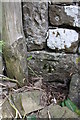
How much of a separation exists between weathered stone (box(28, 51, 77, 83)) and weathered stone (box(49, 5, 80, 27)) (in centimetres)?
23

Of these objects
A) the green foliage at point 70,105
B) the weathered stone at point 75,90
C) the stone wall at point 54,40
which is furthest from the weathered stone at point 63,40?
the green foliage at point 70,105

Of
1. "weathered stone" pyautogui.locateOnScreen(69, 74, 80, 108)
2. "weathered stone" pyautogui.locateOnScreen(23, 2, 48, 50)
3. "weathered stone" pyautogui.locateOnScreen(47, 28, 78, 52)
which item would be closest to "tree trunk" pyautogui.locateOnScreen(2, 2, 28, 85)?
"weathered stone" pyautogui.locateOnScreen(23, 2, 48, 50)

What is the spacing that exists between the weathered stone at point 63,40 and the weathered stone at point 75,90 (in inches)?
7.8

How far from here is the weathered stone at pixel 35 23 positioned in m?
1.36

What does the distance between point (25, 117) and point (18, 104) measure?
0.28 feet

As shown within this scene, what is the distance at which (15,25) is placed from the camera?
126cm

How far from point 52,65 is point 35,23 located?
0.32 metres

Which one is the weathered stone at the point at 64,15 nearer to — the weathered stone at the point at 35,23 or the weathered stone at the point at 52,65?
the weathered stone at the point at 35,23

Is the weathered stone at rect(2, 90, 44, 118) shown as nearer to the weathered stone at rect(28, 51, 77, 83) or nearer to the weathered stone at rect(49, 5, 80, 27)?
the weathered stone at rect(28, 51, 77, 83)

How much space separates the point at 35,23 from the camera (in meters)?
1.40

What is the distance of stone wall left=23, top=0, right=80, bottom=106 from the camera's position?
1.38 m

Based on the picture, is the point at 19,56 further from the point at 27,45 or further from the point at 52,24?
the point at 52,24

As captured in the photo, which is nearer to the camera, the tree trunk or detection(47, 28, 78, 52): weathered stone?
the tree trunk

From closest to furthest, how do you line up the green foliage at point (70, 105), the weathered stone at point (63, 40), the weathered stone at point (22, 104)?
the weathered stone at point (22, 104), the green foliage at point (70, 105), the weathered stone at point (63, 40)
